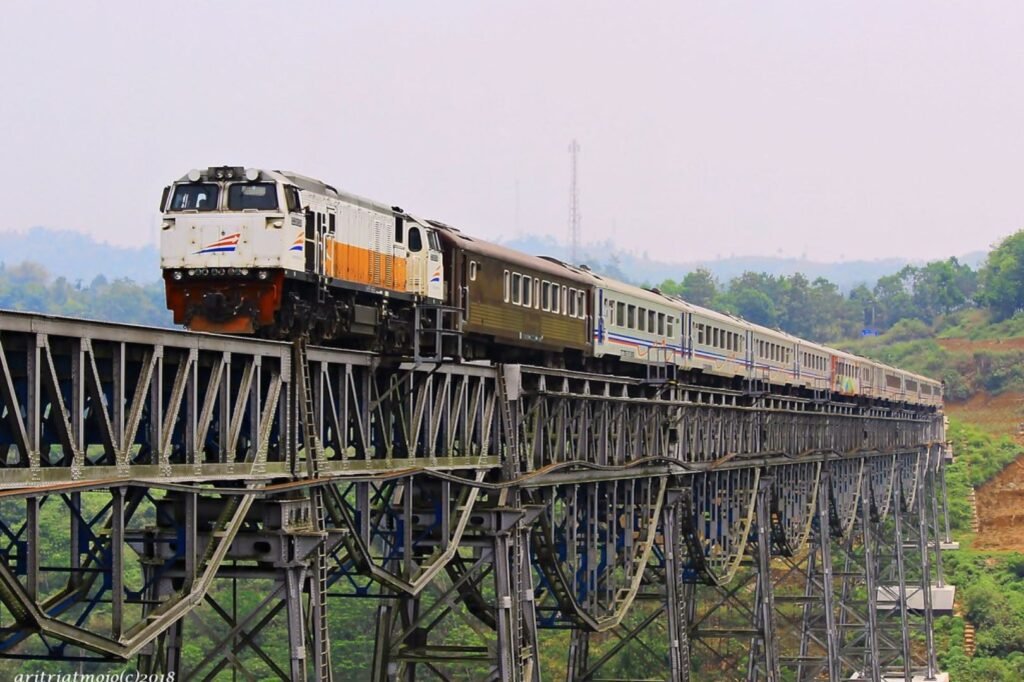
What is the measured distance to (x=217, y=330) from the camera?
22516 millimetres

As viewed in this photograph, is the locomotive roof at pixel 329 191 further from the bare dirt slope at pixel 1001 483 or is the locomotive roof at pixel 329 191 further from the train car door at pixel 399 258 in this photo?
the bare dirt slope at pixel 1001 483

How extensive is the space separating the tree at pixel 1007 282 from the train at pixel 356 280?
143 metres

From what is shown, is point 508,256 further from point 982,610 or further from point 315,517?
point 982,610

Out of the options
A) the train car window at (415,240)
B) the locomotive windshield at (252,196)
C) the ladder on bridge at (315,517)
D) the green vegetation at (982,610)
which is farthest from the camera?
the green vegetation at (982,610)

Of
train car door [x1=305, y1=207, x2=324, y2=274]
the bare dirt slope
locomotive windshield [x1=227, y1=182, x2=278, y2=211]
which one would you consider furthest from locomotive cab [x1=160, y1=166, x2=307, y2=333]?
the bare dirt slope

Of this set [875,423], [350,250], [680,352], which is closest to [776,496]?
[680,352]

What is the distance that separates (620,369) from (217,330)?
18615 millimetres

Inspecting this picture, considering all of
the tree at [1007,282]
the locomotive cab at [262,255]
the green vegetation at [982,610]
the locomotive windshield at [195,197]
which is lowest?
the green vegetation at [982,610]

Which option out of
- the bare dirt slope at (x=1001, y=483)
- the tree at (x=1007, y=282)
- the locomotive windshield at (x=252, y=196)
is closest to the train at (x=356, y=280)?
the locomotive windshield at (x=252, y=196)

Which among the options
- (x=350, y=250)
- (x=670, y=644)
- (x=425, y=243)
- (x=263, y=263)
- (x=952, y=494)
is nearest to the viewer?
(x=263, y=263)

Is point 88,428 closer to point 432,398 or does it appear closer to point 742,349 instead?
point 432,398

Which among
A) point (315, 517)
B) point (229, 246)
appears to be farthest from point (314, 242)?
point (315, 517)

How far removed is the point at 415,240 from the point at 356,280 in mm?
2624

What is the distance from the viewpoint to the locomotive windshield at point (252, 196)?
74.4 feet
